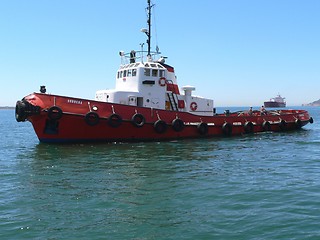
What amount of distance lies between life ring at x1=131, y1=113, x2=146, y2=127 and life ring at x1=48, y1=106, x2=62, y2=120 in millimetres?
3442

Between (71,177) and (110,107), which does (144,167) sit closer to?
(71,177)

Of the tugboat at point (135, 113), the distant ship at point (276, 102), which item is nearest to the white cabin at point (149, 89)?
the tugboat at point (135, 113)

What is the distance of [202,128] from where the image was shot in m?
19.9

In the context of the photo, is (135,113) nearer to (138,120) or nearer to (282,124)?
(138,120)

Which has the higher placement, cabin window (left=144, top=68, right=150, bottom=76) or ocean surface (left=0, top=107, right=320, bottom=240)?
cabin window (left=144, top=68, right=150, bottom=76)

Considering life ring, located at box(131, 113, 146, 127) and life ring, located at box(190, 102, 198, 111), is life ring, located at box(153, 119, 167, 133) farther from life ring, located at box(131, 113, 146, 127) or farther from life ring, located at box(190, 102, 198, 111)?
life ring, located at box(190, 102, 198, 111)

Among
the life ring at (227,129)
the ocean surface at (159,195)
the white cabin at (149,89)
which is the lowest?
the ocean surface at (159,195)

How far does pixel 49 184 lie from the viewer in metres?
9.79

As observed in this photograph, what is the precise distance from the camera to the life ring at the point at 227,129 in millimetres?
21078

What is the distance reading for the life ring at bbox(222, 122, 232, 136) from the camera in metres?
21.1

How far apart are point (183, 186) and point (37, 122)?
969 centimetres

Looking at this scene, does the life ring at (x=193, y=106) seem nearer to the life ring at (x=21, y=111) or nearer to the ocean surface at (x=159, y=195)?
the ocean surface at (x=159, y=195)

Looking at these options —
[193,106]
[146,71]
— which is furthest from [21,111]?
[193,106]

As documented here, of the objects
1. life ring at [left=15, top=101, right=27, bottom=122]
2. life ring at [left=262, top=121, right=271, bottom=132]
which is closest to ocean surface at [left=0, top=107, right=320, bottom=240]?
life ring at [left=15, top=101, right=27, bottom=122]
